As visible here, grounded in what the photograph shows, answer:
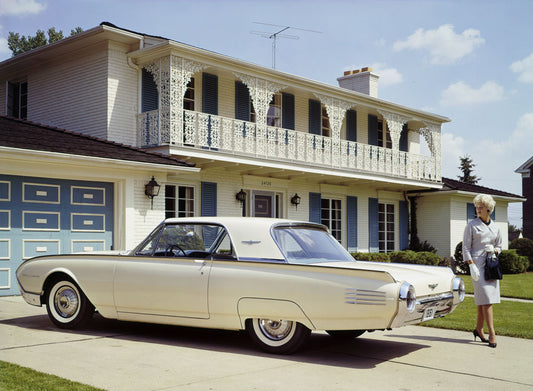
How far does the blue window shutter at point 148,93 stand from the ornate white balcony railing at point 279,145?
49cm

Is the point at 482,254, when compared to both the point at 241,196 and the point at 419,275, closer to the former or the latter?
the point at 419,275

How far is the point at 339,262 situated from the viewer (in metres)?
6.81

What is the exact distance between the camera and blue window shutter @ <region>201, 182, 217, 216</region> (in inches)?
669

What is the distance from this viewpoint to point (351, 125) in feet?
73.1

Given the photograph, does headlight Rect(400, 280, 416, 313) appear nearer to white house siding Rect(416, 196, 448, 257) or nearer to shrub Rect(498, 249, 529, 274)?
shrub Rect(498, 249, 529, 274)

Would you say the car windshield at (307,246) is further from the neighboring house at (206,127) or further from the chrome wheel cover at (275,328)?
the neighboring house at (206,127)

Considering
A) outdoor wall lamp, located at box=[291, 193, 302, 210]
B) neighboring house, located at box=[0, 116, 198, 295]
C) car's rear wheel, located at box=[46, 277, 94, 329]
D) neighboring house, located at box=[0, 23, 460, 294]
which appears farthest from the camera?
outdoor wall lamp, located at box=[291, 193, 302, 210]

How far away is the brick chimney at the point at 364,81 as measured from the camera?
24750 millimetres

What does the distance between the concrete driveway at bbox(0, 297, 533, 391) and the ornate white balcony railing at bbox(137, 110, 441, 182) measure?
8.25m

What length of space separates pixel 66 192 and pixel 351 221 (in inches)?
470

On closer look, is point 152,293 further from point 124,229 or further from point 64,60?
point 64,60

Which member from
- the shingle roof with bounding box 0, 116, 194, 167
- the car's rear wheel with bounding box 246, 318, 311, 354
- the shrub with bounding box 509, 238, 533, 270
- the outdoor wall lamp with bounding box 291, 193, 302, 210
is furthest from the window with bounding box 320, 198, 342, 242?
the car's rear wheel with bounding box 246, 318, 311, 354

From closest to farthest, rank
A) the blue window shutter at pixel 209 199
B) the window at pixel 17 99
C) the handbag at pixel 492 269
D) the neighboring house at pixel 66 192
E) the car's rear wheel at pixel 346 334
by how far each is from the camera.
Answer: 1. the handbag at pixel 492 269
2. the car's rear wheel at pixel 346 334
3. the neighboring house at pixel 66 192
4. the blue window shutter at pixel 209 199
5. the window at pixel 17 99

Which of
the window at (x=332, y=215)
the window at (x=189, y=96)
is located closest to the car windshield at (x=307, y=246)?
the window at (x=189, y=96)
